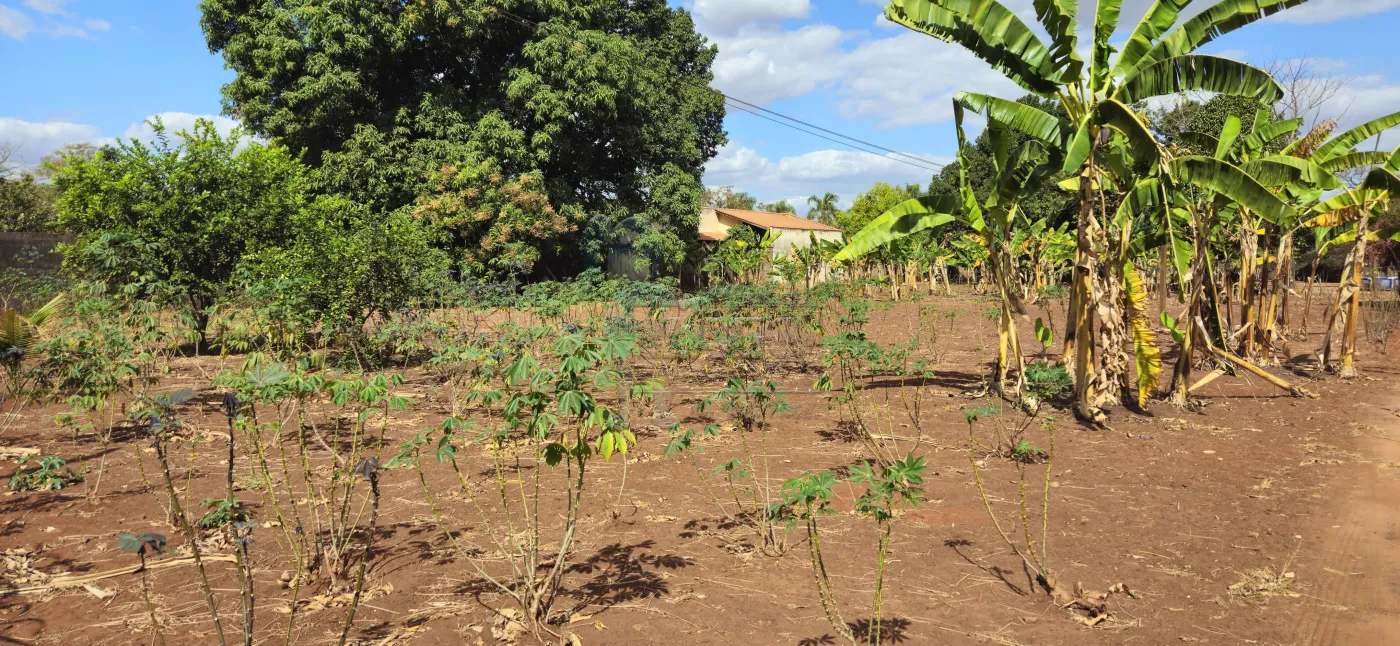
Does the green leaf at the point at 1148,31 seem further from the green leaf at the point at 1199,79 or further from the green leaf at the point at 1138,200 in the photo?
the green leaf at the point at 1138,200

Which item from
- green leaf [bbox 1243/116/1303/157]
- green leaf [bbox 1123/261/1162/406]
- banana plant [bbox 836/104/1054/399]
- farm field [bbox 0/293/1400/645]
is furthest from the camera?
green leaf [bbox 1243/116/1303/157]

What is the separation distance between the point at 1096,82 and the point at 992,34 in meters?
0.92

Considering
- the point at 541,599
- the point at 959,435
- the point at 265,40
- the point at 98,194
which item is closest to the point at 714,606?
the point at 541,599

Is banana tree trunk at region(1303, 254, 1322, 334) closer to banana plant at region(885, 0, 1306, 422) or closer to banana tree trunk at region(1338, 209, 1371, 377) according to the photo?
banana tree trunk at region(1338, 209, 1371, 377)

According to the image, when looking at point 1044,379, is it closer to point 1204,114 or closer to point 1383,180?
point 1383,180

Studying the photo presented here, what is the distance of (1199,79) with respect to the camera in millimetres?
6195

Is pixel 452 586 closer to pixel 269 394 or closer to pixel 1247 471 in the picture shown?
pixel 269 394

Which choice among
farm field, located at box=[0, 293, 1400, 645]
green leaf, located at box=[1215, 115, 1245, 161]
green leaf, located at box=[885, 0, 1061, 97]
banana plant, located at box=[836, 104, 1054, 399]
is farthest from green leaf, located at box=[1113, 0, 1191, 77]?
farm field, located at box=[0, 293, 1400, 645]

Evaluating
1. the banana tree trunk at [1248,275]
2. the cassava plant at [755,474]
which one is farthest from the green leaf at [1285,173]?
the cassava plant at [755,474]

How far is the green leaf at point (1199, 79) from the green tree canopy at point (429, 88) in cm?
1459

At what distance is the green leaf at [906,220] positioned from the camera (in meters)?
6.98

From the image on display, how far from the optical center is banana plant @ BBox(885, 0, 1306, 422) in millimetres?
6055

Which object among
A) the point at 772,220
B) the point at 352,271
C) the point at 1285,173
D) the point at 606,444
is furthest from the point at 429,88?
the point at 772,220

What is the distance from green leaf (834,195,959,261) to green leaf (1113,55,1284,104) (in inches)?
64.1
